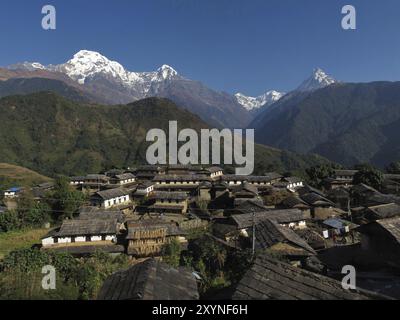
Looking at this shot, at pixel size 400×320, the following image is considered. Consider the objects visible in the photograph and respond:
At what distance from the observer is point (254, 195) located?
5431 cm

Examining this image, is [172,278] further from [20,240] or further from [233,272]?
[20,240]

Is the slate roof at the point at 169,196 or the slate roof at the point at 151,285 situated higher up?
the slate roof at the point at 151,285

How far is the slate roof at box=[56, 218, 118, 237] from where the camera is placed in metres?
35.1

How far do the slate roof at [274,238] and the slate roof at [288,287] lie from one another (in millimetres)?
15261

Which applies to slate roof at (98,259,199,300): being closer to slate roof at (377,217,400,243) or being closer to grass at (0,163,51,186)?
slate roof at (377,217,400,243)

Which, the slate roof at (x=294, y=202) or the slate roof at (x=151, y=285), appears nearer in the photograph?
the slate roof at (x=151, y=285)

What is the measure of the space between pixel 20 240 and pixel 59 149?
12886cm

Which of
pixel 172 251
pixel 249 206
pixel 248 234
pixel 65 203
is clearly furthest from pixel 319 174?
pixel 172 251

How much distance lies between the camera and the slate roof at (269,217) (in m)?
35.2

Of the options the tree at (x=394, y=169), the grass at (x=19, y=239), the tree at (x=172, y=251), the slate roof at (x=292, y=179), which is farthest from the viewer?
the tree at (x=394, y=169)

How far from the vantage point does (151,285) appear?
1214 centimetres

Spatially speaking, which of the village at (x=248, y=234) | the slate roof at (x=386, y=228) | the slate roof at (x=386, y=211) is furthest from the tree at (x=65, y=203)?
the slate roof at (x=386, y=211)

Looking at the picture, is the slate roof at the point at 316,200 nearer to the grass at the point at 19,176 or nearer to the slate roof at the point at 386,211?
the slate roof at the point at 386,211
